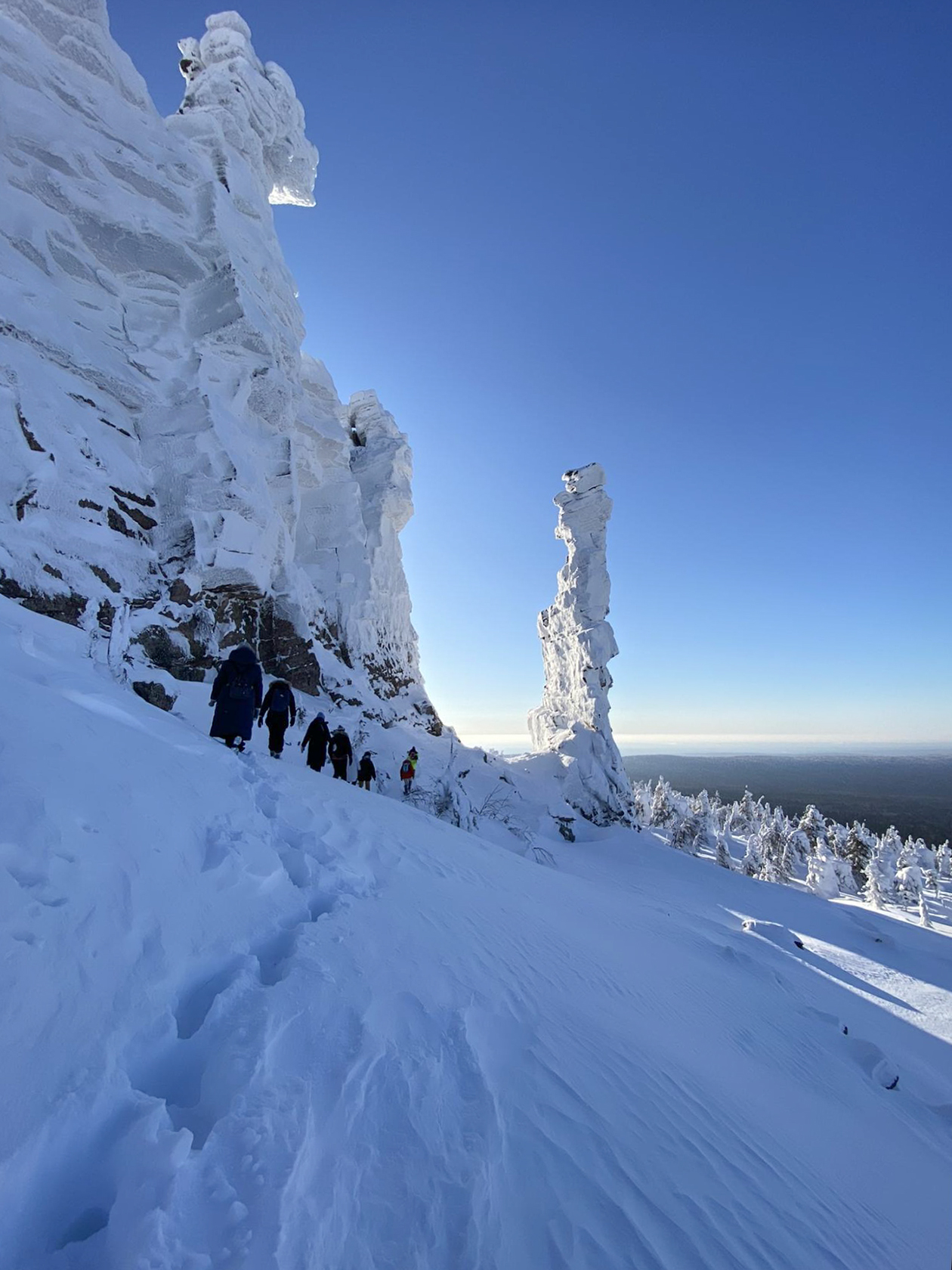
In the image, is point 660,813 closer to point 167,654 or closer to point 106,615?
point 167,654

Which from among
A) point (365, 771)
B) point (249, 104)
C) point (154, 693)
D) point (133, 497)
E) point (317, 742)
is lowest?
point (365, 771)

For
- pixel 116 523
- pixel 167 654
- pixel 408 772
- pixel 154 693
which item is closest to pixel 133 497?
pixel 116 523

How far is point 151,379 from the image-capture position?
645 inches

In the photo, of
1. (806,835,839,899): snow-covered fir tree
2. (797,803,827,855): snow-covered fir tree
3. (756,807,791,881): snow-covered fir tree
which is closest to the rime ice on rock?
(756,807,791,881): snow-covered fir tree

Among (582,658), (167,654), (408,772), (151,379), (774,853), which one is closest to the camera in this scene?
(167,654)

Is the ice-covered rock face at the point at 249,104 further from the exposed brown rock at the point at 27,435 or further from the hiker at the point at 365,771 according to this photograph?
the hiker at the point at 365,771

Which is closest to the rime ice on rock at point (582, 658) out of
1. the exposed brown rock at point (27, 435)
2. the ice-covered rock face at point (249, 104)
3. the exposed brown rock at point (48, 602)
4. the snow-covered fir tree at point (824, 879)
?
the exposed brown rock at point (48, 602)

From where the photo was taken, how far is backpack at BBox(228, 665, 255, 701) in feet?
25.7

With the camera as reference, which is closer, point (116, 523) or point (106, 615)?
point (106, 615)

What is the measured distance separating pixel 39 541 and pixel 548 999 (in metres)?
13.8

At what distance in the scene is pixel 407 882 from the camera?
498cm

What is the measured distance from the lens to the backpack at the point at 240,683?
7836 mm

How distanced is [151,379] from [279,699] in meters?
13.5

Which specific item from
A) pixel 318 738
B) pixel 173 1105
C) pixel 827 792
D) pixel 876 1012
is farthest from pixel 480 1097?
pixel 827 792
